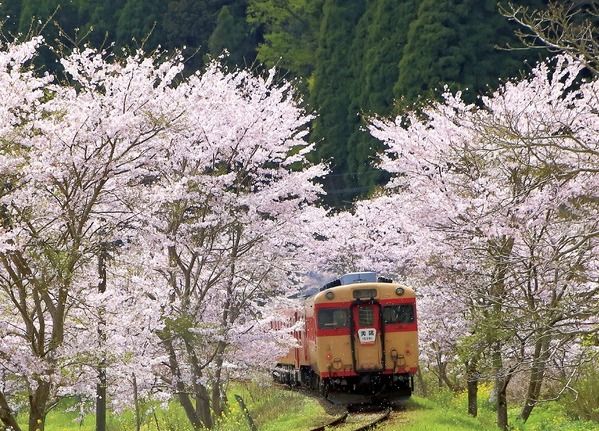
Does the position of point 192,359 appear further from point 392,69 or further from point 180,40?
point 180,40

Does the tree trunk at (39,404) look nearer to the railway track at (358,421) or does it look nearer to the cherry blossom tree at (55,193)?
the cherry blossom tree at (55,193)

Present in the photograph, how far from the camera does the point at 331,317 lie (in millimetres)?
17938

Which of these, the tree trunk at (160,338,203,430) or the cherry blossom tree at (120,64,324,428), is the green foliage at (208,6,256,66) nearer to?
the cherry blossom tree at (120,64,324,428)

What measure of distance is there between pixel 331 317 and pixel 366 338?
0.70 meters

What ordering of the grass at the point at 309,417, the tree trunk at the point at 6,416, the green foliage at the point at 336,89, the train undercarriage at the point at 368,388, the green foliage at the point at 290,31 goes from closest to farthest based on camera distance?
the tree trunk at the point at 6,416 → the grass at the point at 309,417 → the train undercarriage at the point at 368,388 → the green foliage at the point at 336,89 → the green foliage at the point at 290,31

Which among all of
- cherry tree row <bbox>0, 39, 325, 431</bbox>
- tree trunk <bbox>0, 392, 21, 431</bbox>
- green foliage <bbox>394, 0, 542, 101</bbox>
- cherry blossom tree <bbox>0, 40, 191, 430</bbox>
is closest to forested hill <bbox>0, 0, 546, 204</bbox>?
green foliage <bbox>394, 0, 542, 101</bbox>

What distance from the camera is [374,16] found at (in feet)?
120

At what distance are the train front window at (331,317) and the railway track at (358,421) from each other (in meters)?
1.69

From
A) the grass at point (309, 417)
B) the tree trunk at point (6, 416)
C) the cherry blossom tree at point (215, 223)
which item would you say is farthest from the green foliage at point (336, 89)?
the tree trunk at point (6, 416)

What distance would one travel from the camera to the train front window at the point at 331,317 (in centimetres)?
1792

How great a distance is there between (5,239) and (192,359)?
18.2 feet

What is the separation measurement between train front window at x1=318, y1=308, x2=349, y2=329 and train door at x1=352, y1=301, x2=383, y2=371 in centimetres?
19

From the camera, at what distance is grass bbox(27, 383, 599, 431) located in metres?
15.3

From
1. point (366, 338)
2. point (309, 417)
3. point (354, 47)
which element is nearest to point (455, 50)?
point (354, 47)
